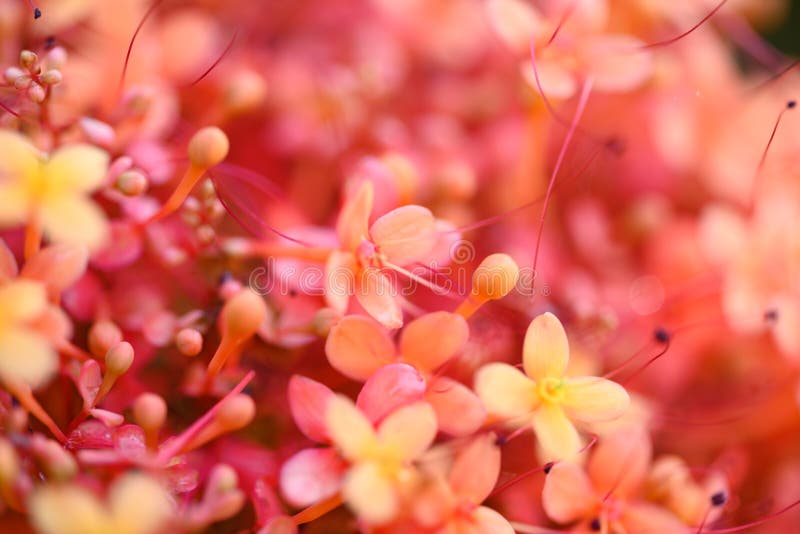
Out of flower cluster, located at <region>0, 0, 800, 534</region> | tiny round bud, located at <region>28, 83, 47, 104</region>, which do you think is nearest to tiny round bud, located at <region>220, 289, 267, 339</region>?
flower cluster, located at <region>0, 0, 800, 534</region>

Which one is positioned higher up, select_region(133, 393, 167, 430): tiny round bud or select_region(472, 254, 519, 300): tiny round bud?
select_region(472, 254, 519, 300): tiny round bud

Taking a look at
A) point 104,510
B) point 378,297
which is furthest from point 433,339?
point 104,510

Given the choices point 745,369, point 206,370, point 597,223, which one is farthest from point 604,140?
point 206,370

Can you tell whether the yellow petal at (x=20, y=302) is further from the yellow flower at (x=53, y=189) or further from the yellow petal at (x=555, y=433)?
the yellow petal at (x=555, y=433)

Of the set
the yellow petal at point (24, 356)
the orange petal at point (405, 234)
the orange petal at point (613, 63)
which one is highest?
the orange petal at point (613, 63)

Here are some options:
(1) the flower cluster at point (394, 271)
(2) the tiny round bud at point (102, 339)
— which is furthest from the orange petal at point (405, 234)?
(2) the tiny round bud at point (102, 339)

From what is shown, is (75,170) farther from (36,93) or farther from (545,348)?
(545,348)

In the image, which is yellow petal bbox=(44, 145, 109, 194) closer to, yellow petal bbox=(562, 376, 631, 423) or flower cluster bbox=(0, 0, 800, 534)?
flower cluster bbox=(0, 0, 800, 534)
